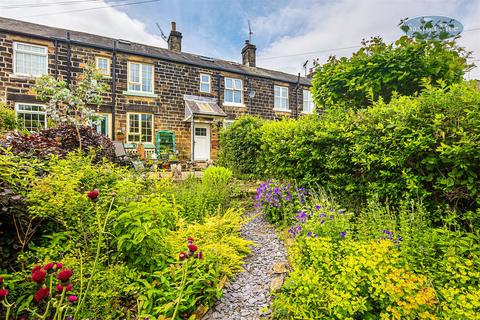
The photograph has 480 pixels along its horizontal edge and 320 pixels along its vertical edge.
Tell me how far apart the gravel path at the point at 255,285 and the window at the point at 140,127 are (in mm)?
11198

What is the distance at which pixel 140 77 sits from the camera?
42.6 ft

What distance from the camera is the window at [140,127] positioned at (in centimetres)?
1259

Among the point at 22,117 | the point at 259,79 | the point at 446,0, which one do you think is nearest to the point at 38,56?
the point at 22,117

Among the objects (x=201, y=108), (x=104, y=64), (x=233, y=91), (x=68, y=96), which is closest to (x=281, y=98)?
(x=233, y=91)

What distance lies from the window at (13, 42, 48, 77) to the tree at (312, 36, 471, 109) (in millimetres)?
12914

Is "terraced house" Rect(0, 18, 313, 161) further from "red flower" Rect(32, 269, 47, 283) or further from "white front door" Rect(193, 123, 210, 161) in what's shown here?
"red flower" Rect(32, 269, 47, 283)

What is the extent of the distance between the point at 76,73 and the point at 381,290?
1423cm

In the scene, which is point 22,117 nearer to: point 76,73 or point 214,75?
point 76,73

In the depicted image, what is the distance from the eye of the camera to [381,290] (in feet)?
5.63

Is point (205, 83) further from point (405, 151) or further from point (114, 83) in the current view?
point (405, 151)

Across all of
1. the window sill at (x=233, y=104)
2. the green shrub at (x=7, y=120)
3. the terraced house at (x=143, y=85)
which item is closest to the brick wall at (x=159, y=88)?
the terraced house at (x=143, y=85)

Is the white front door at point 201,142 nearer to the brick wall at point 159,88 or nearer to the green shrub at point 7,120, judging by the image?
the brick wall at point 159,88

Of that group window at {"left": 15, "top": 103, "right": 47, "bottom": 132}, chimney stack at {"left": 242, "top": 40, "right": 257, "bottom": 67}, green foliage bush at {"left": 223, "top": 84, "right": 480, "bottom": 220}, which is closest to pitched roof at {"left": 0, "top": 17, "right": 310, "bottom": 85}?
chimney stack at {"left": 242, "top": 40, "right": 257, "bottom": 67}

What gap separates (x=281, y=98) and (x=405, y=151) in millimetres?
15946
